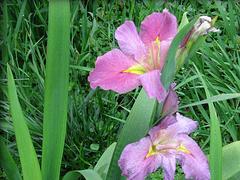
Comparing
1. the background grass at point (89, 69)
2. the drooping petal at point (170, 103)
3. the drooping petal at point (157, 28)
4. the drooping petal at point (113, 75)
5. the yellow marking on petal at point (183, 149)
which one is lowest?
the background grass at point (89, 69)

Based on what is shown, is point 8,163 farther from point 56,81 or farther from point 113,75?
point 113,75

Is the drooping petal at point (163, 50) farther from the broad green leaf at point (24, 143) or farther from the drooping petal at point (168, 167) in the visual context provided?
the broad green leaf at point (24, 143)

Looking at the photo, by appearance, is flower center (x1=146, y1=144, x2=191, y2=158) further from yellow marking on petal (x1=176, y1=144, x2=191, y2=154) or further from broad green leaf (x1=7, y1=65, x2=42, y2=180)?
broad green leaf (x1=7, y1=65, x2=42, y2=180)

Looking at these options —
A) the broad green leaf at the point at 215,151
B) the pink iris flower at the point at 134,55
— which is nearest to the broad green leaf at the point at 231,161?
the broad green leaf at the point at 215,151

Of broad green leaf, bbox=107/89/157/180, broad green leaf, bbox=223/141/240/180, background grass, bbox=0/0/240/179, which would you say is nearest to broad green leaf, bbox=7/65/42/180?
broad green leaf, bbox=107/89/157/180

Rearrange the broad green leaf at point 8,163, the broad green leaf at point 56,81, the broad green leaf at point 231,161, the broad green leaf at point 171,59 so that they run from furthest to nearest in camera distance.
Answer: the broad green leaf at point 231,161 → the broad green leaf at point 8,163 → the broad green leaf at point 56,81 → the broad green leaf at point 171,59

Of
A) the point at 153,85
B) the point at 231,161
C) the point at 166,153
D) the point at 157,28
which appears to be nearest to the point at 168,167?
the point at 166,153
